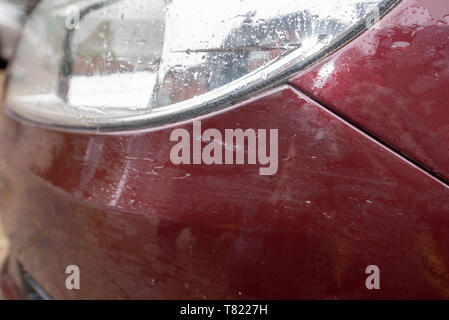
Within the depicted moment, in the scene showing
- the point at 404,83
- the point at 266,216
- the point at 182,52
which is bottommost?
the point at 266,216

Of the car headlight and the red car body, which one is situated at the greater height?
the car headlight

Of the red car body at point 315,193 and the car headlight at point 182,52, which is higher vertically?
the car headlight at point 182,52

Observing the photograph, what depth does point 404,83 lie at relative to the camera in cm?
90

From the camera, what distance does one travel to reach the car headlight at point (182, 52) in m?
0.97

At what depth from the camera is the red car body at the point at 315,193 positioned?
90 cm

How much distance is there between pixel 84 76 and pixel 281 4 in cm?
65

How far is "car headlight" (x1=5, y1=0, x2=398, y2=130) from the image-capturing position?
0.97 m

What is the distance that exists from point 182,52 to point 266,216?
46 cm

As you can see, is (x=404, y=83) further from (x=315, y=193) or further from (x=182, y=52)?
(x=182, y=52)

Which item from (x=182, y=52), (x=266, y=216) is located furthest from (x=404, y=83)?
(x=182, y=52)

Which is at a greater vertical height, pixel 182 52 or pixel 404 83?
pixel 182 52

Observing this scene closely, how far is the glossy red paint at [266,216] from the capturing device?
0.92 m

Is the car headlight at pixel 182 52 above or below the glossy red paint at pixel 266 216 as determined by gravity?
above
